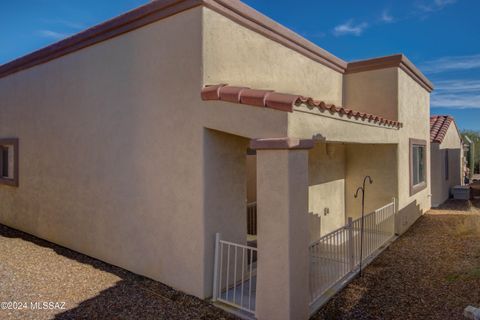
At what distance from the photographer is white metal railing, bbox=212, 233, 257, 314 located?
549cm

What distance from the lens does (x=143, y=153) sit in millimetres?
6672

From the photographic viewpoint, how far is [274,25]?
7461mm

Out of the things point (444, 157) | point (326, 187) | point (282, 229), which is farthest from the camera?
point (444, 157)

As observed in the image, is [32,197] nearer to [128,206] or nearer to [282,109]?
[128,206]

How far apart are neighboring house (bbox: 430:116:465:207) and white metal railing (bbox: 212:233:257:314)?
45.8 feet

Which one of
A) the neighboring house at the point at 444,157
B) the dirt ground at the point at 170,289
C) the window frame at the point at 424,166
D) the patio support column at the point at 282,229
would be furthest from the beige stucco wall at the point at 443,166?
the patio support column at the point at 282,229

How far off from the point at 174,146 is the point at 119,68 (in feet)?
8.56

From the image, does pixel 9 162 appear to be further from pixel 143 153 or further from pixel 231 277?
pixel 231 277

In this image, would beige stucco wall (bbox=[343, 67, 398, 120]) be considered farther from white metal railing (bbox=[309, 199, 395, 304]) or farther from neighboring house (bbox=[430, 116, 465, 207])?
neighboring house (bbox=[430, 116, 465, 207])

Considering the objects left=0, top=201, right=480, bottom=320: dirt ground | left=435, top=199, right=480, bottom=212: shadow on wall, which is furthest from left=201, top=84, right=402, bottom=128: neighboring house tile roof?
left=435, top=199, right=480, bottom=212: shadow on wall

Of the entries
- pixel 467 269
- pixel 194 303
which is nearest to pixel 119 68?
pixel 194 303

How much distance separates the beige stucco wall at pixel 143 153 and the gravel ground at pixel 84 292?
0.33 metres

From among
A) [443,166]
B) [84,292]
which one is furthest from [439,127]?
[84,292]

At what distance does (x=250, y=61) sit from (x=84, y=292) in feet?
18.7
